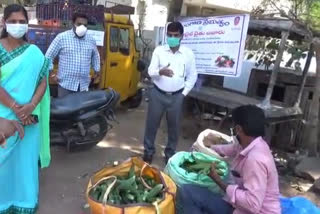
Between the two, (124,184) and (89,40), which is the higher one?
(89,40)

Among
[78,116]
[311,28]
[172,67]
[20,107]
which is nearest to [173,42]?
[172,67]

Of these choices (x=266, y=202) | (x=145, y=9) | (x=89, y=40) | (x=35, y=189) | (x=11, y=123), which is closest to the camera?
(x=266, y=202)

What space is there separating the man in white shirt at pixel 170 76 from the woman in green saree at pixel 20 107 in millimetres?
1813

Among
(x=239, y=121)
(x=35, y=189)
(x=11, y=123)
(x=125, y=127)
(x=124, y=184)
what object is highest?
(x=239, y=121)

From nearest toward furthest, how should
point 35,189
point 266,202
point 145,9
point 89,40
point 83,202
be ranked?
point 266,202
point 35,189
point 83,202
point 89,40
point 145,9

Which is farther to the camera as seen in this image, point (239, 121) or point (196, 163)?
point (196, 163)

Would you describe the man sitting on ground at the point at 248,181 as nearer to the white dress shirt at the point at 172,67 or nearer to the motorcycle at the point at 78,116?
the white dress shirt at the point at 172,67

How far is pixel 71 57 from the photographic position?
16.8ft

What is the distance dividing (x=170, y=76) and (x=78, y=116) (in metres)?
1.15

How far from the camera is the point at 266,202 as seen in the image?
2.62 m

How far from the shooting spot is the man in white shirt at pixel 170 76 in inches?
186

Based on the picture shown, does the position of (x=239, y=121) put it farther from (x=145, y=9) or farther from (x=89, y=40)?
(x=145, y=9)

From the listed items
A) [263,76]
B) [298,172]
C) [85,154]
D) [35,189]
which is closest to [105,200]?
[35,189]

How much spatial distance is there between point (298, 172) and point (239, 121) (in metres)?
3.00
